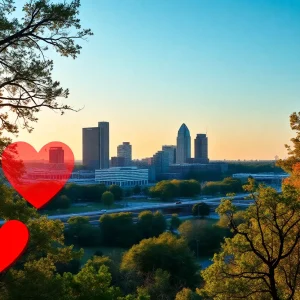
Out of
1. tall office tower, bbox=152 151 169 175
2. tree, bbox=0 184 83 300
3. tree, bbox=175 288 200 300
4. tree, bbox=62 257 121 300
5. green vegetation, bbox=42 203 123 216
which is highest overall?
tall office tower, bbox=152 151 169 175

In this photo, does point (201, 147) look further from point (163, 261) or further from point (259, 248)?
point (259, 248)

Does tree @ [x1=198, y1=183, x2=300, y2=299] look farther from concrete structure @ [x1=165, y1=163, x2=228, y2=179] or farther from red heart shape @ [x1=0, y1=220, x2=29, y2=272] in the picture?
concrete structure @ [x1=165, y1=163, x2=228, y2=179]

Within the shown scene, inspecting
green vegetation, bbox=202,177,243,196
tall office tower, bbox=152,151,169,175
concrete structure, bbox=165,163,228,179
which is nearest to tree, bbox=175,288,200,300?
green vegetation, bbox=202,177,243,196

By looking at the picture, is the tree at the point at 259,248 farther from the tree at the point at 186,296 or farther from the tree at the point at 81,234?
the tree at the point at 81,234

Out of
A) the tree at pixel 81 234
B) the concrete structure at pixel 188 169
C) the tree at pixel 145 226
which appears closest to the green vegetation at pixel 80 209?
the tree at pixel 81 234

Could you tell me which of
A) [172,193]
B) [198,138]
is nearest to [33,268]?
[172,193]

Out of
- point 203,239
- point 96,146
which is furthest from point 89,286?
point 96,146

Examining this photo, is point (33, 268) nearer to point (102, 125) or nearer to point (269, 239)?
point (269, 239)
